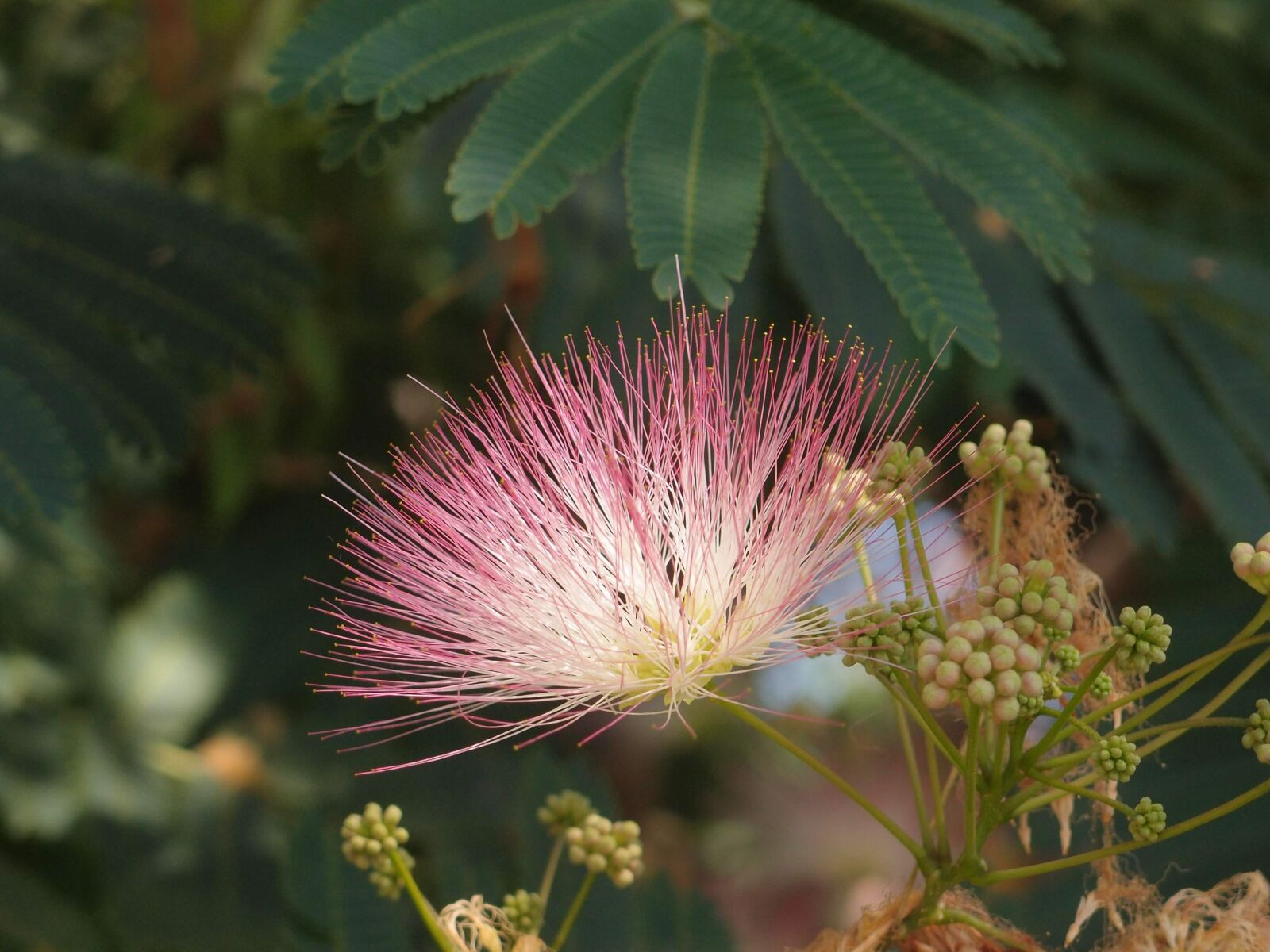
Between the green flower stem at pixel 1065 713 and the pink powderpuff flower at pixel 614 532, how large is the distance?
26 centimetres

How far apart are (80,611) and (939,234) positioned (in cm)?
218

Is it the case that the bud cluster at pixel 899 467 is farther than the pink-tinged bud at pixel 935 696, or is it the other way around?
the bud cluster at pixel 899 467

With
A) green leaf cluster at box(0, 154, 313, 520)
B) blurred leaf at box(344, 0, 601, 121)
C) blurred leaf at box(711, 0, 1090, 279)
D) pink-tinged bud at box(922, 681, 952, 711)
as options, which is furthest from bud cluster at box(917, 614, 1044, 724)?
green leaf cluster at box(0, 154, 313, 520)

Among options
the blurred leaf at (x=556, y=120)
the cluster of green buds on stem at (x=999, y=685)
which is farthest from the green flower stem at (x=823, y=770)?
the blurred leaf at (x=556, y=120)

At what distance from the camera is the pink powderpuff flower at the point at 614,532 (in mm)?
1431

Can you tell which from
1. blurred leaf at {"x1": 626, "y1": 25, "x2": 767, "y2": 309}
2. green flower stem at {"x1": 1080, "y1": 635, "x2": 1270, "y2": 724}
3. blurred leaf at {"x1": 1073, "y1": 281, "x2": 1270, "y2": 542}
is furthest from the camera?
blurred leaf at {"x1": 1073, "y1": 281, "x2": 1270, "y2": 542}

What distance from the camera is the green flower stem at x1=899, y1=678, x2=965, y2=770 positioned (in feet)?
4.33

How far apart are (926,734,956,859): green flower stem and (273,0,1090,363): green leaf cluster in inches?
20.7

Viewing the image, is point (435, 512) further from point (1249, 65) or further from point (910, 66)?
point (1249, 65)

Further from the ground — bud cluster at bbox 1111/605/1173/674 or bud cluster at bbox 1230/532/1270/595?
bud cluster at bbox 1230/532/1270/595

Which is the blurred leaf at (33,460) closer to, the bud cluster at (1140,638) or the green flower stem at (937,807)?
the green flower stem at (937,807)

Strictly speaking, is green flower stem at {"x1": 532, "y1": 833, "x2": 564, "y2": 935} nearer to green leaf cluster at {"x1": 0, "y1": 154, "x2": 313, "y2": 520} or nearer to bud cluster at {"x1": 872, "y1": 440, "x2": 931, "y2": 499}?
bud cluster at {"x1": 872, "y1": 440, "x2": 931, "y2": 499}

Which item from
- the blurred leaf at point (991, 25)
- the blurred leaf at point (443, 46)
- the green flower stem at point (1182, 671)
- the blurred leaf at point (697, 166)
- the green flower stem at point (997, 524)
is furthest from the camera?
the blurred leaf at point (991, 25)

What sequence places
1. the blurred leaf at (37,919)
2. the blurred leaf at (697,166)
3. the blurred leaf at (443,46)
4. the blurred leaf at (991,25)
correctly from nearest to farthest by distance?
the blurred leaf at (697,166) → the blurred leaf at (443,46) → the blurred leaf at (991,25) → the blurred leaf at (37,919)
